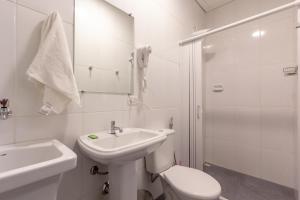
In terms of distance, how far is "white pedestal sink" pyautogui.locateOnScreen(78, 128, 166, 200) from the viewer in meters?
0.86

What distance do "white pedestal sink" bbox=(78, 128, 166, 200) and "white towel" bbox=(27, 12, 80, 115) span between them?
0.28 meters

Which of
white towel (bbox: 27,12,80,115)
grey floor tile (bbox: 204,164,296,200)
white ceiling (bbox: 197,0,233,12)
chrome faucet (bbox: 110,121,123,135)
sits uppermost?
white ceiling (bbox: 197,0,233,12)

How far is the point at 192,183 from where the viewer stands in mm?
1307

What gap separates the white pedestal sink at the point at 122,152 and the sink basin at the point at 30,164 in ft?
0.54

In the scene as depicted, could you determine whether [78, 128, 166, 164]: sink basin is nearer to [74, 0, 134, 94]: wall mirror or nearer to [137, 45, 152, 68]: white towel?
[74, 0, 134, 94]: wall mirror

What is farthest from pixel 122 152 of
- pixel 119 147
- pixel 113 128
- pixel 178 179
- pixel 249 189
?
pixel 249 189

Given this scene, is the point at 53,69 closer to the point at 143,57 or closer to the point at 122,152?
the point at 122,152

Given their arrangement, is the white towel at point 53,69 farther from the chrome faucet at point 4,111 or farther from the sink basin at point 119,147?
the sink basin at point 119,147

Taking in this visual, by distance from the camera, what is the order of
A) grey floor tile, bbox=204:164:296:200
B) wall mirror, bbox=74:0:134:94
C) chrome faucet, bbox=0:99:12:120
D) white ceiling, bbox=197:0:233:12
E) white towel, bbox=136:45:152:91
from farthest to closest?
white ceiling, bbox=197:0:233:12 < grey floor tile, bbox=204:164:296:200 < white towel, bbox=136:45:152:91 < wall mirror, bbox=74:0:134:94 < chrome faucet, bbox=0:99:12:120

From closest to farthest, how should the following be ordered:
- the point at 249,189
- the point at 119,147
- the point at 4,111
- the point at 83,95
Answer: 1. the point at 4,111
2. the point at 119,147
3. the point at 83,95
4. the point at 249,189

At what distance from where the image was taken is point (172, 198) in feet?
4.74

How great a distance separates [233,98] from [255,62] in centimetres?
52

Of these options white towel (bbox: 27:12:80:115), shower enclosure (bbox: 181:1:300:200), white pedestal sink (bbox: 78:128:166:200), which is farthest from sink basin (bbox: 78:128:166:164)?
shower enclosure (bbox: 181:1:300:200)

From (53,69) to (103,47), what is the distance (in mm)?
509
